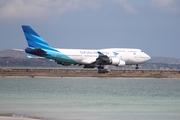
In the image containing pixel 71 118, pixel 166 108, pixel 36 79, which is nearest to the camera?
pixel 71 118

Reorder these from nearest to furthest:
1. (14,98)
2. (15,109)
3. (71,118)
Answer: (71,118) → (15,109) → (14,98)

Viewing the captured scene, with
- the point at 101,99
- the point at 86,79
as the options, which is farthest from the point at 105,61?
the point at 101,99

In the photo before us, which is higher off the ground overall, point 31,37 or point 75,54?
point 31,37

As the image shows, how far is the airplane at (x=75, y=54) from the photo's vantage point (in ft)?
336

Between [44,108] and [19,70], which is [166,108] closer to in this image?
[44,108]

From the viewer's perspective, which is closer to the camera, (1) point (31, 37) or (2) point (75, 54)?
(1) point (31, 37)

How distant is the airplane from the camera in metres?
103

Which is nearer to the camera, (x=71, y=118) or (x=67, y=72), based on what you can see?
(x=71, y=118)

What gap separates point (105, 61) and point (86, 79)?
15.3 ft

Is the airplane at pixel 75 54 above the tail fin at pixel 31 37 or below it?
below

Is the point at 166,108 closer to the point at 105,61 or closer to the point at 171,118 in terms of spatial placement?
the point at 171,118

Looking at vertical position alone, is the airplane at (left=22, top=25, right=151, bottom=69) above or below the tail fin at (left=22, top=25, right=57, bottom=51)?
below

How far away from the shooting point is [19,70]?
98375 millimetres

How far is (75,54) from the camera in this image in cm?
10519
